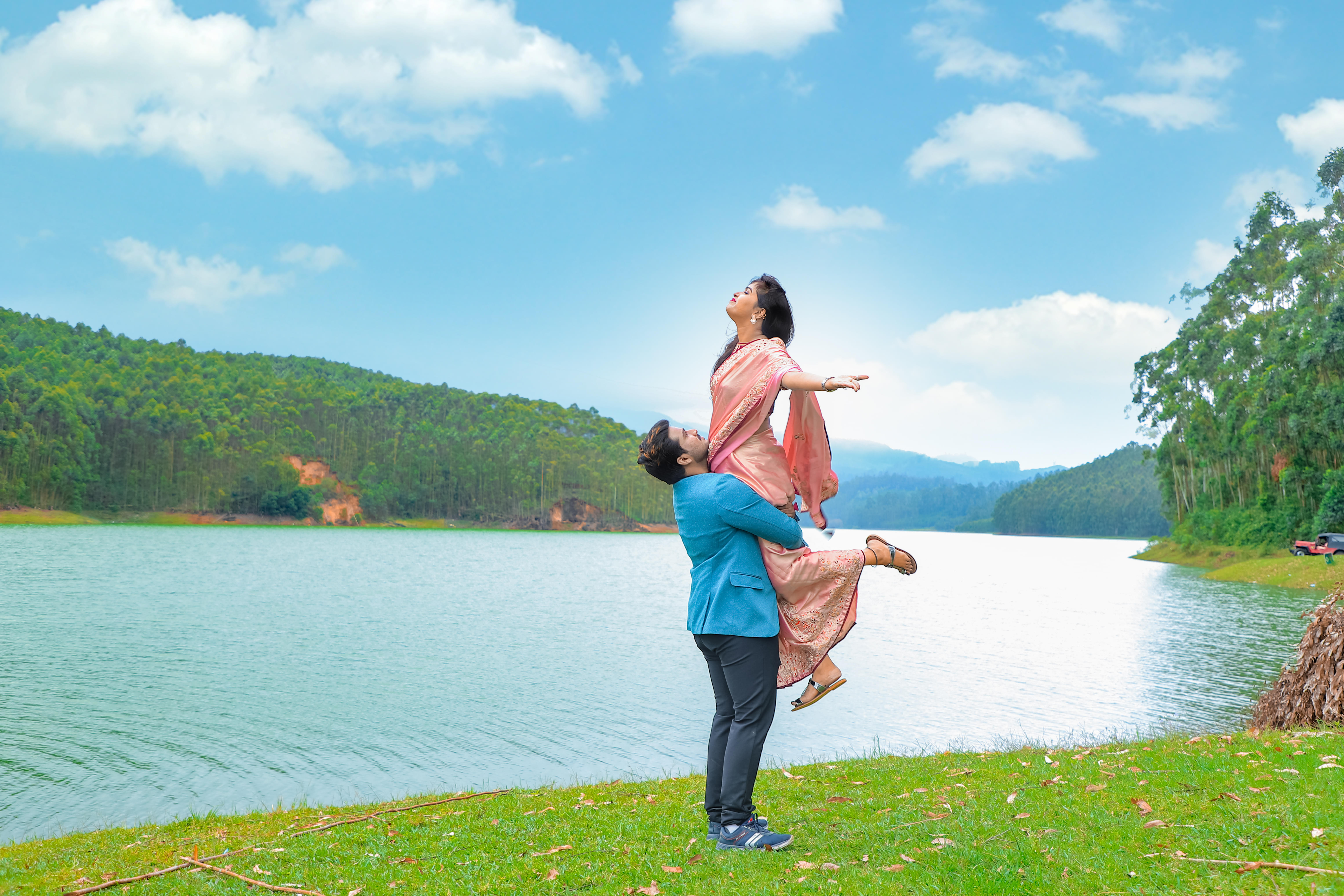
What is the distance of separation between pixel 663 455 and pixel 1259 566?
4847cm

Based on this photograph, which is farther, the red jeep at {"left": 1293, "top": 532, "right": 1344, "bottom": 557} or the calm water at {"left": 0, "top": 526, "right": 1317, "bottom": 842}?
the red jeep at {"left": 1293, "top": 532, "right": 1344, "bottom": 557}

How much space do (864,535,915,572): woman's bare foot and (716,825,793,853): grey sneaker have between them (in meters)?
1.61

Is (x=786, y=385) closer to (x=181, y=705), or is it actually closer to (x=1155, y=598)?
(x=181, y=705)

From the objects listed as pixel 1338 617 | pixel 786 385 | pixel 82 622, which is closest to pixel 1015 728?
pixel 1338 617

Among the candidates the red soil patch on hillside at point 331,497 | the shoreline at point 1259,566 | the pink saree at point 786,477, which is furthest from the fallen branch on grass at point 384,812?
the red soil patch on hillside at point 331,497

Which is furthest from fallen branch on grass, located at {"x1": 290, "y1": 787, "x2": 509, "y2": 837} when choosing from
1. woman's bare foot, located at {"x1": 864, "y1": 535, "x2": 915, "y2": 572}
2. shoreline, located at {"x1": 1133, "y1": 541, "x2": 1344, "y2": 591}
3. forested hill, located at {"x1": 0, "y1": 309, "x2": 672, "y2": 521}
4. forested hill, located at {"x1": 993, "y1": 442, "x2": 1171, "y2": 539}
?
forested hill, located at {"x1": 993, "y1": 442, "x2": 1171, "y2": 539}

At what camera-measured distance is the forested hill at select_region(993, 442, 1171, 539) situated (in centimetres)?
16038

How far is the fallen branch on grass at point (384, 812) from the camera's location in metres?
6.39

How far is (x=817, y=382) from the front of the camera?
13.6 feet

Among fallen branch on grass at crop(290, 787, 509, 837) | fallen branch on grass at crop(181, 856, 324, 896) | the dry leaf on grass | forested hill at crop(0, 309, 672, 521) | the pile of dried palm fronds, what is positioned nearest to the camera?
fallen branch on grass at crop(181, 856, 324, 896)

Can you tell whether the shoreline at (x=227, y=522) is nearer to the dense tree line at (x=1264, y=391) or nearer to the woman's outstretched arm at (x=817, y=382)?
the dense tree line at (x=1264, y=391)

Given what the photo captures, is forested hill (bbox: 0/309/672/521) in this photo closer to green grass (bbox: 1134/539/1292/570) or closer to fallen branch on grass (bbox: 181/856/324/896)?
green grass (bbox: 1134/539/1292/570)

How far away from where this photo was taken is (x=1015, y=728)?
14031mm

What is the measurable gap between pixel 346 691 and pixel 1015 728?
11538 millimetres
